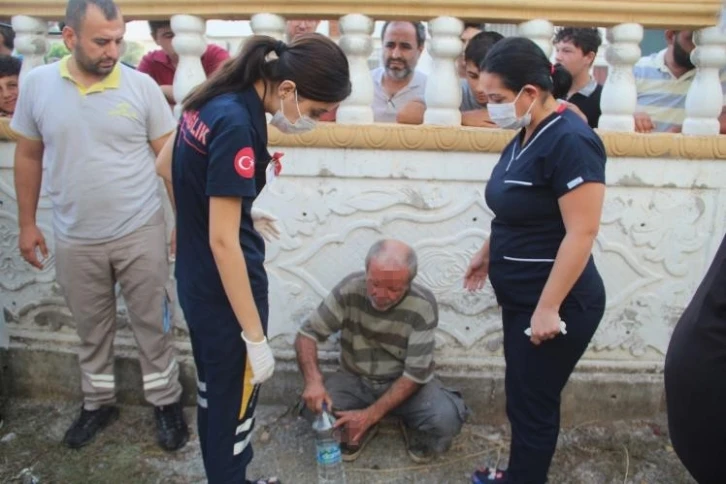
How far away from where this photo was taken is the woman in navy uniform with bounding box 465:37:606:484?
2.05 m

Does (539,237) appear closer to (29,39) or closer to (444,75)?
(444,75)

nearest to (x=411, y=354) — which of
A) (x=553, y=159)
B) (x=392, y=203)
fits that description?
(x=392, y=203)

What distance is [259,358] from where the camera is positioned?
6.75 ft

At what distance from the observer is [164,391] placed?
9.91 feet

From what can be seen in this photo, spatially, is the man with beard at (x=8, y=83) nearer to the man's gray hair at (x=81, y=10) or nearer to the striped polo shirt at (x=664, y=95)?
the man's gray hair at (x=81, y=10)

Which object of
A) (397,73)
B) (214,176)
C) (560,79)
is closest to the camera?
(214,176)

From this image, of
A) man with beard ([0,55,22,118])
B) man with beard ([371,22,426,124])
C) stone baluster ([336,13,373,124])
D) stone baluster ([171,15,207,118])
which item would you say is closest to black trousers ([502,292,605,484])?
stone baluster ([336,13,373,124])

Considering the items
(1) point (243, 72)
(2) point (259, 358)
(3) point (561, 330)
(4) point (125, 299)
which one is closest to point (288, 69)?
(1) point (243, 72)

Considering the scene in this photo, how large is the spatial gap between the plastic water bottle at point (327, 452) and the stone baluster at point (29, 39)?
81.0 inches

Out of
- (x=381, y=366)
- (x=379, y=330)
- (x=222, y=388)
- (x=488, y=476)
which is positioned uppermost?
(x=222, y=388)

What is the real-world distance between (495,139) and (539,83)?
2.42ft

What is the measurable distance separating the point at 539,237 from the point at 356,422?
1249mm

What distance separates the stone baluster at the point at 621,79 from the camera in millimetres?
2789

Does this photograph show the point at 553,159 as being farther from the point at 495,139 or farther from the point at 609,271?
the point at 609,271
